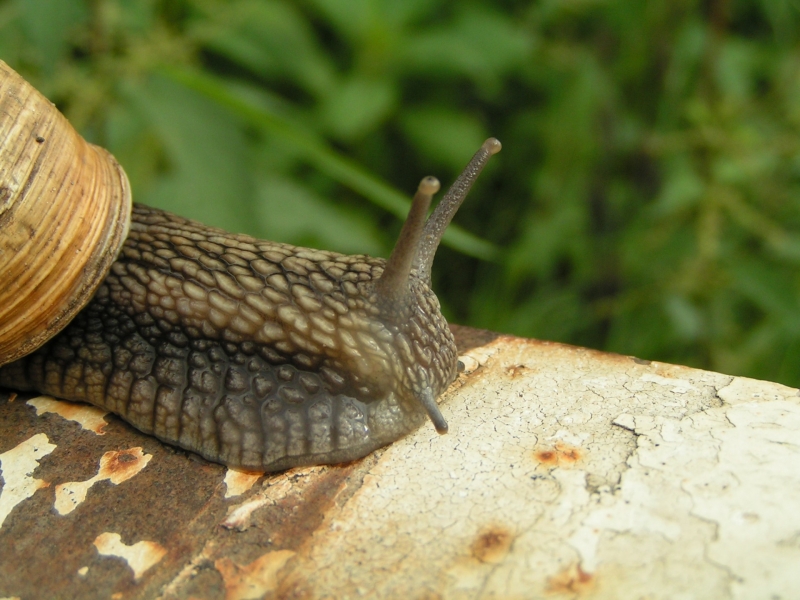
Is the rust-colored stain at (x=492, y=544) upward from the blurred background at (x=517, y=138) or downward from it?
downward

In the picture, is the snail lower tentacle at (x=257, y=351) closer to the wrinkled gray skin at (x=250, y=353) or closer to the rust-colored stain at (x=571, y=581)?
the wrinkled gray skin at (x=250, y=353)

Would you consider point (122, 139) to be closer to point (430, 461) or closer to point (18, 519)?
point (18, 519)

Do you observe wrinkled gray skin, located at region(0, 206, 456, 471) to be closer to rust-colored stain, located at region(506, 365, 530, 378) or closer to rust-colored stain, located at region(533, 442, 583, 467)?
rust-colored stain, located at region(506, 365, 530, 378)

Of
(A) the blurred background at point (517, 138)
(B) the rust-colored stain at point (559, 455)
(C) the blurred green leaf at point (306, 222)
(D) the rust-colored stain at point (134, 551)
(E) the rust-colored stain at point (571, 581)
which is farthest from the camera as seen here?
(C) the blurred green leaf at point (306, 222)

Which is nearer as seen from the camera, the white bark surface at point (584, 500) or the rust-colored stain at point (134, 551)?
the white bark surface at point (584, 500)

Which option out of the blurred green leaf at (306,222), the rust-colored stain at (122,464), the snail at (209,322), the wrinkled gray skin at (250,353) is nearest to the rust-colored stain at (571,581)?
the snail at (209,322)

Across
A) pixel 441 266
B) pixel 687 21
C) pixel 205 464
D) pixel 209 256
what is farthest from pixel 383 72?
pixel 205 464
